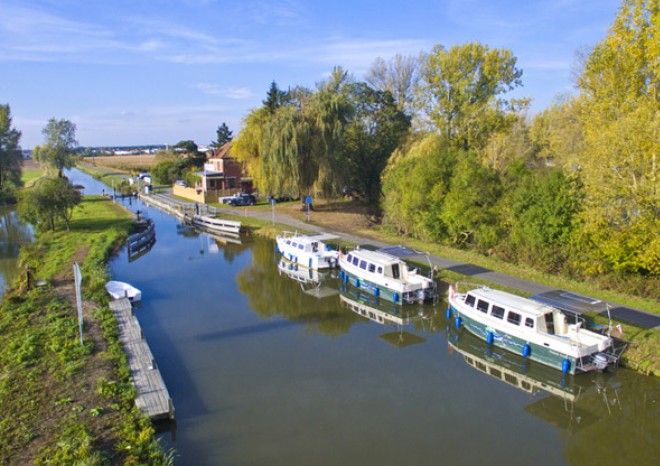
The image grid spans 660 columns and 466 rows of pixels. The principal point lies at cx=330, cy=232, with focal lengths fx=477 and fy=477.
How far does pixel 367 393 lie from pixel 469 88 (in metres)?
32.5

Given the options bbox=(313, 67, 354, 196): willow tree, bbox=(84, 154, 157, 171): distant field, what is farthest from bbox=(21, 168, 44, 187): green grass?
bbox=(313, 67, 354, 196): willow tree

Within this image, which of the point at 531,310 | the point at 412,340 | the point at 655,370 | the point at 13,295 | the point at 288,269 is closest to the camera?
the point at 655,370

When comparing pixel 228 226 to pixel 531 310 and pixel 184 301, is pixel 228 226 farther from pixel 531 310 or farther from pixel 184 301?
pixel 531 310

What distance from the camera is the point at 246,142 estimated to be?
46.5m

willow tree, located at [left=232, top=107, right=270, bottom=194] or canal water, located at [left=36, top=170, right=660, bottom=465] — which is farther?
willow tree, located at [left=232, top=107, right=270, bottom=194]

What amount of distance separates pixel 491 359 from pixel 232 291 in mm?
13863

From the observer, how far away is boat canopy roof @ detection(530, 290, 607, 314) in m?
16.7

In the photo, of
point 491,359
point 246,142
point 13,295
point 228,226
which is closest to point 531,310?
Answer: point 491,359

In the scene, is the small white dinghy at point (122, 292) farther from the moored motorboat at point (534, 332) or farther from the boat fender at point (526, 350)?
the boat fender at point (526, 350)

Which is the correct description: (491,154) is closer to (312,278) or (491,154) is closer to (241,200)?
(312,278)

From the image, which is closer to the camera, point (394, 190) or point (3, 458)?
point (3, 458)

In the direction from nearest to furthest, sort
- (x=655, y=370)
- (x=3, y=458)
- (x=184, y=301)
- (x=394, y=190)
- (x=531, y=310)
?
(x=3, y=458)
(x=655, y=370)
(x=531, y=310)
(x=184, y=301)
(x=394, y=190)

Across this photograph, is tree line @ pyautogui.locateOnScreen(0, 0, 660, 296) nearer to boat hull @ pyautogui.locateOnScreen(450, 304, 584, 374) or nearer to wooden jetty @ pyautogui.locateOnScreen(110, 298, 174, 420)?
boat hull @ pyautogui.locateOnScreen(450, 304, 584, 374)

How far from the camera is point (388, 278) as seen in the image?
23.7 meters
